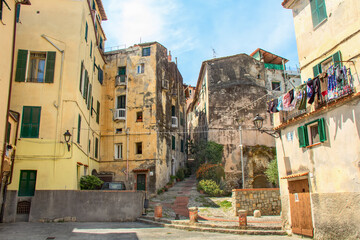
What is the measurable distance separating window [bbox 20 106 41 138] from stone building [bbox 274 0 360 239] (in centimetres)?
1461

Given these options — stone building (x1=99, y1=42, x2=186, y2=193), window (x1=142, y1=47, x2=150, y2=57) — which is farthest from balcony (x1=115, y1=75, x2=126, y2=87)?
window (x1=142, y1=47, x2=150, y2=57)

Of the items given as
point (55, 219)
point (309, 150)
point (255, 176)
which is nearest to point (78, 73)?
point (55, 219)

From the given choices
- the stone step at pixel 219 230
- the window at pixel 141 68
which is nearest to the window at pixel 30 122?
the stone step at pixel 219 230

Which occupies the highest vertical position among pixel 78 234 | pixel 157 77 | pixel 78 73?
pixel 157 77

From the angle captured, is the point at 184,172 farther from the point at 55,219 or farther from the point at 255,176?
the point at 55,219

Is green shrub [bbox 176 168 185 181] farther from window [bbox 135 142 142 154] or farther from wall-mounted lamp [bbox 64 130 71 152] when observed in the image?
wall-mounted lamp [bbox 64 130 71 152]

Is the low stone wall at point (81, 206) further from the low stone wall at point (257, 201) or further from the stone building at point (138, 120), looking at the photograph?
the stone building at point (138, 120)

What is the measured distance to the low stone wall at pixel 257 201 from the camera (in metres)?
19.2

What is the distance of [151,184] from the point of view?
28016mm

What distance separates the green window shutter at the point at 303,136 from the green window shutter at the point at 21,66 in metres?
17.1

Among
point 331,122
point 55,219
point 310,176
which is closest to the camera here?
point 331,122

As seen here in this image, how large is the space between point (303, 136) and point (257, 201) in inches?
288

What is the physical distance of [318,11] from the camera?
14031 millimetres

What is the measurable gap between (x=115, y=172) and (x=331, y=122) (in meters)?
21.2
